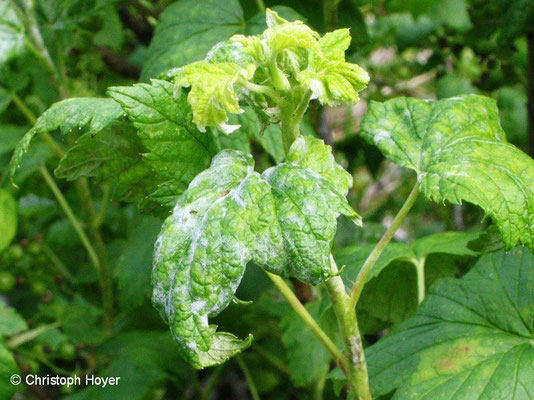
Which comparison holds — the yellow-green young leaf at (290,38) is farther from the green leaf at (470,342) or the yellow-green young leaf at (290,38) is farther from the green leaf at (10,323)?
the green leaf at (10,323)

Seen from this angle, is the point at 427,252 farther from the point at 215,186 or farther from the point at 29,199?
the point at 29,199

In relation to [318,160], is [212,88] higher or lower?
higher

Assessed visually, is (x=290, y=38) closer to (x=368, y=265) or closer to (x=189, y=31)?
(x=368, y=265)

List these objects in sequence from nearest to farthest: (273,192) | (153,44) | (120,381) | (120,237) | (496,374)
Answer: (273,192)
(496,374)
(153,44)
(120,381)
(120,237)

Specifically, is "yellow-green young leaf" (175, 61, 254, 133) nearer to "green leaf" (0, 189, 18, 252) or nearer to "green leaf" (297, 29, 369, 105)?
"green leaf" (297, 29, 369, 105)

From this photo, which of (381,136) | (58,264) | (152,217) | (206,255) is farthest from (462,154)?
(58,264)

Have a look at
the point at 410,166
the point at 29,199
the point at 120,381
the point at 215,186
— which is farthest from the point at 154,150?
the point at 29,199
